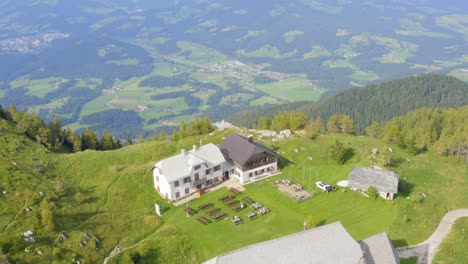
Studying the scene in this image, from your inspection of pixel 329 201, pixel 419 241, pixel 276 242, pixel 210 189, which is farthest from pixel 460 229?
pixel 210 189

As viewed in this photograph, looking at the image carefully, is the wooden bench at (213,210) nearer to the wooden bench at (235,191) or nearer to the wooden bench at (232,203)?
the wooden bench at (232,203)

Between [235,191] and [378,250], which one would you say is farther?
[235,191]

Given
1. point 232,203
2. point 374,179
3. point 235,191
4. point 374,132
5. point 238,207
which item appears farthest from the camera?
point 374,132

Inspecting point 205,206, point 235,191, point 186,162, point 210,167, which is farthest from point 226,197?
point 186,162

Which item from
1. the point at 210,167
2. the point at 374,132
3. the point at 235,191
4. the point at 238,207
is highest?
the point at 210,167

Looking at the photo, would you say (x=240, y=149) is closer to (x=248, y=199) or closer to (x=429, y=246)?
(x=248, y=199)

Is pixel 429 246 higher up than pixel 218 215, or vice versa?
pixel 218 215

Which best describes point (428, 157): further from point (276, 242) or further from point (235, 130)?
point (276, 242)

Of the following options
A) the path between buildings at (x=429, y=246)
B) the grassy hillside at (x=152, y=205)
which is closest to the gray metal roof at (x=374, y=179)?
the grassy hillside at (x=152, y=205)
